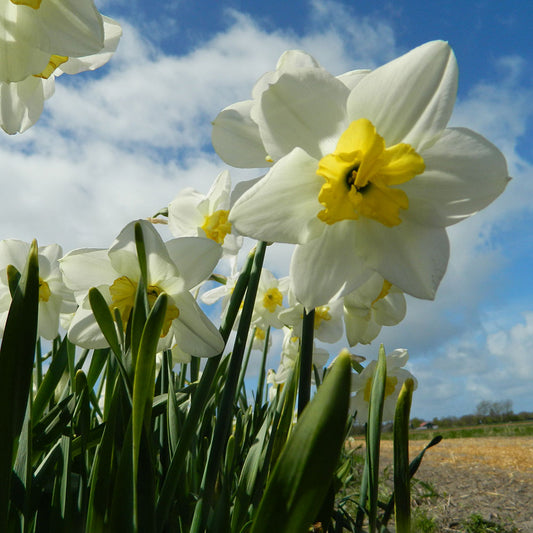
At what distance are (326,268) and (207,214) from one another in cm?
100

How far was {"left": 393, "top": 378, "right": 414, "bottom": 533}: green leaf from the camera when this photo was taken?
3.64ft

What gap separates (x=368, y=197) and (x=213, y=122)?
14.7 inches

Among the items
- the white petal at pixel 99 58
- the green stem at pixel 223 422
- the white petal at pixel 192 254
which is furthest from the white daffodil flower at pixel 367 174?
the white petal at pixel 99 58

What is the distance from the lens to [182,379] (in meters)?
2.19

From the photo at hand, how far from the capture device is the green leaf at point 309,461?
661 mm

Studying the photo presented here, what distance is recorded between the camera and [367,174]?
1004 millimetres

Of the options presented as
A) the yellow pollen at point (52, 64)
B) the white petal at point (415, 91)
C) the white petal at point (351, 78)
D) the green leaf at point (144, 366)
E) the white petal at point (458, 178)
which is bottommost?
the green leaf at point (144, 366)

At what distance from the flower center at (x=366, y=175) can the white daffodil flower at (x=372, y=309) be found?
195mm

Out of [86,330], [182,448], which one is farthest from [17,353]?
[86,330]

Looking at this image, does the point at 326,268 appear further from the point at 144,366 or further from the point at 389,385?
the point at 389,385

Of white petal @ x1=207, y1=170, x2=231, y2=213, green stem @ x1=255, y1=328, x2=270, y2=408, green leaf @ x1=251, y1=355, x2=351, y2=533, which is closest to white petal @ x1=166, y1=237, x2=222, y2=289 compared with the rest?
green leaf @ x1=251, y1=355, x2=351, y2=533

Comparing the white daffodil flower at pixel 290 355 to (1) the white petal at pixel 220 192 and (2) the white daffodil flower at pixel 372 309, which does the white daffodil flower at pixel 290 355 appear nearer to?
(1) the white petal at pixel 220 192

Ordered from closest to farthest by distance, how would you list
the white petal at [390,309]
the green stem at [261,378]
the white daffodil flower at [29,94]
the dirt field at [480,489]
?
the white daffodil flower at [29,94] → the white petal at [390,309] → the green stem at [261,378] → the dirt field at [480,489]

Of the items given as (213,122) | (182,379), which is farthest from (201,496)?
(182,379)
